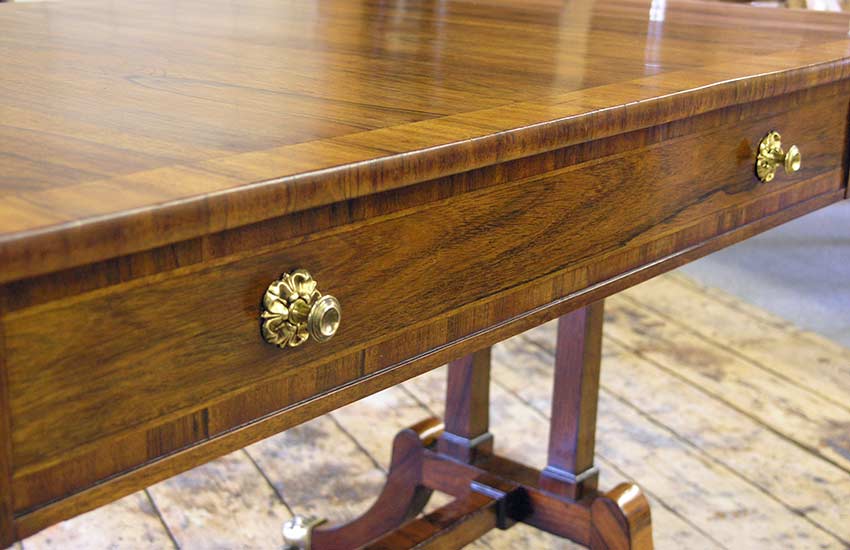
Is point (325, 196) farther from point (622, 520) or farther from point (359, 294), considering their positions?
point (622, 520)

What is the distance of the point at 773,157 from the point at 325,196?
0.55 metres

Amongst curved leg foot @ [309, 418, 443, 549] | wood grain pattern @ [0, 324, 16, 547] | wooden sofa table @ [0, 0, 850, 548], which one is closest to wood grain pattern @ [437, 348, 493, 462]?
curved leg foot @ [309, 418, 443, 549]

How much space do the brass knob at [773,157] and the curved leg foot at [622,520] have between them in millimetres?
395

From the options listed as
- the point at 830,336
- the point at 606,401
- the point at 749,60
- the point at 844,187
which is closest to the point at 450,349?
the point at 749,60

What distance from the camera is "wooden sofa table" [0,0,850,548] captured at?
1.57ft

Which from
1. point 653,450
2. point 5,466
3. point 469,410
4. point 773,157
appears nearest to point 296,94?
point 5,466

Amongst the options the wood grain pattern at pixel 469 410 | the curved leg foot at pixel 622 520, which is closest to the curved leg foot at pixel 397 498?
the wood grain pattern at pixel 469 410

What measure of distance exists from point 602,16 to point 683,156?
464 mm

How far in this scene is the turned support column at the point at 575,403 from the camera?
1207mm

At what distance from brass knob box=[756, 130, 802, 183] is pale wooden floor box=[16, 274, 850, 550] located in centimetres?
77

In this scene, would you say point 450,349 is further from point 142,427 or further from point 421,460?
point 421,460

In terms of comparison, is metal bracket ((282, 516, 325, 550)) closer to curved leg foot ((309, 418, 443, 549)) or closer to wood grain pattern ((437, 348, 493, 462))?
curved leg foot ((309, 418, 443, 549))

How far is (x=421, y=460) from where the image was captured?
4.54ft

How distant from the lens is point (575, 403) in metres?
1.23
